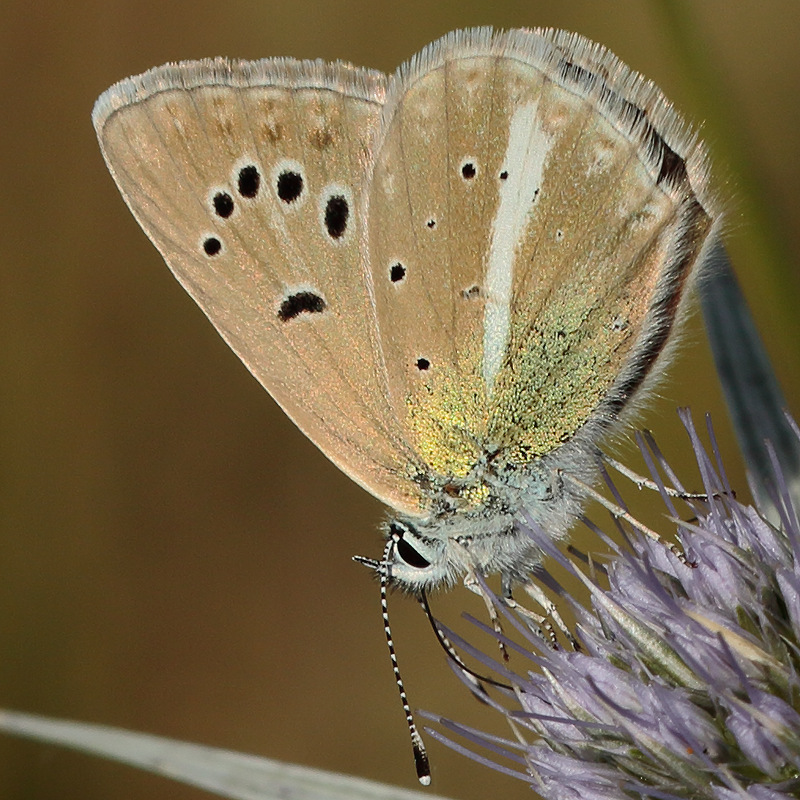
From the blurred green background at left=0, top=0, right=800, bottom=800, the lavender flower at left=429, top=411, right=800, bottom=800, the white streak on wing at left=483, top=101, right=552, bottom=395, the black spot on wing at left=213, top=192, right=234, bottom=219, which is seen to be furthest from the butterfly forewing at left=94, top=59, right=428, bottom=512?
the blurred green background at left=0, top=0, right=800, bottom=800

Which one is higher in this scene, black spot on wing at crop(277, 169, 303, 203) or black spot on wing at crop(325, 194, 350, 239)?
black spot on wing at crop(277, 169, 303, 203)

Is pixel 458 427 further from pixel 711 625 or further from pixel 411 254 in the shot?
pixel 711 625

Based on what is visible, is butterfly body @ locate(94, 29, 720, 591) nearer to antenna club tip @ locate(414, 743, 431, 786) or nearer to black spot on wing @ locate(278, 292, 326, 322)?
black spot on wing @ locate(278, 292, 326, 322)

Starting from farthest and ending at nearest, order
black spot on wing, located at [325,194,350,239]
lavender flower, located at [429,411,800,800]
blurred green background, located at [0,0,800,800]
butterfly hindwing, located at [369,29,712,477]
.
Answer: blurred green background, located at [0,0,800,800]
black spot on wing, located at [325,194,350,239]
butterfly hindwing, located at [369,29,712,477]
lavender flower, located at [429,411,800,800]

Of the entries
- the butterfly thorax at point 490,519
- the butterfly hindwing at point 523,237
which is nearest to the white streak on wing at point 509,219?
the butterfly hindwing at point 523,237

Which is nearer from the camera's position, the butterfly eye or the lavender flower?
the lavender flower

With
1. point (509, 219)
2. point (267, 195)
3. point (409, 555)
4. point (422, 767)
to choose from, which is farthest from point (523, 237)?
point (422, 767)

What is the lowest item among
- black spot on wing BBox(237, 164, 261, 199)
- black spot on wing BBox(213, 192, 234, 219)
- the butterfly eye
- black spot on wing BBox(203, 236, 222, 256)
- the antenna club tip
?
the antenna club tip
